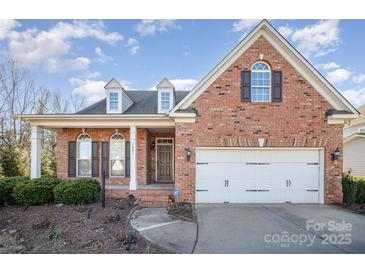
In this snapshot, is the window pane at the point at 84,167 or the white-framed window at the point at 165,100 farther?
the window pane at the point at 84,167

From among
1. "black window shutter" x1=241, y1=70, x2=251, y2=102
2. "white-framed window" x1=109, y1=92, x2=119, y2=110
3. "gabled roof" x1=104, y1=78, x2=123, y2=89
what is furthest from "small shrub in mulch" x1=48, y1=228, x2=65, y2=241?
"black window shutter" x1=241, y1=70, x2=251, y2=102

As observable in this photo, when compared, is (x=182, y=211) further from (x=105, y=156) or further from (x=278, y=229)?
(x=105, y=156)

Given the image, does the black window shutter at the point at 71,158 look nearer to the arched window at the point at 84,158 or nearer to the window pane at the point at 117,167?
the arched window at the point at 84,158

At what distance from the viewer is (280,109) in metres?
8.16

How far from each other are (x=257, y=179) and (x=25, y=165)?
15.8m

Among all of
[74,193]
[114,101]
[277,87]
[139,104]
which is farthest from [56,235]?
[277,87]

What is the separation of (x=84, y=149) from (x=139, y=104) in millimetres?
3846

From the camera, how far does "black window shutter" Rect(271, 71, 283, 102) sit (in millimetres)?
8180

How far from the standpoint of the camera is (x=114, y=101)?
10422 mm

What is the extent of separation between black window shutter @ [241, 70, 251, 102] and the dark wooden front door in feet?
16.9

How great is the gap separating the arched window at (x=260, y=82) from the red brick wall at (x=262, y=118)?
8.9 inches

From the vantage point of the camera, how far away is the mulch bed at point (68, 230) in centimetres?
461

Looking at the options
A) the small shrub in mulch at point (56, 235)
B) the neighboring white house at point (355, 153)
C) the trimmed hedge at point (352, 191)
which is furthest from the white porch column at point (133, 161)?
the neighboring white house at point (355, 153)

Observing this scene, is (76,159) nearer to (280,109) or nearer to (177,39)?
(177,39)
